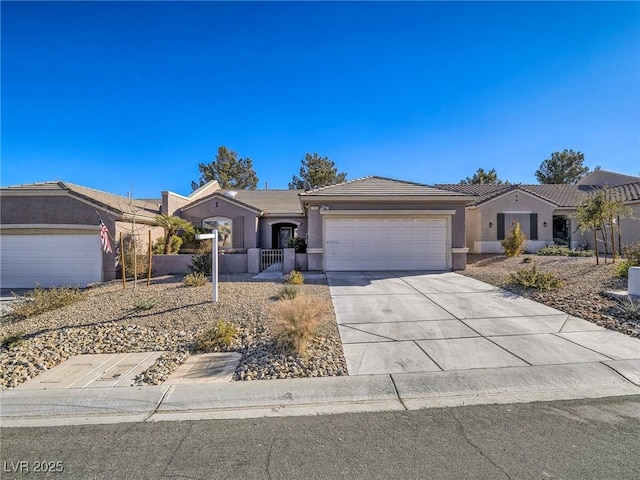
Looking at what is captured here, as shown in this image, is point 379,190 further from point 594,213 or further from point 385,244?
point 594,213

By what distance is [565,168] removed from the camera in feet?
127

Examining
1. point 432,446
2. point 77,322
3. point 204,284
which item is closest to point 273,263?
point 204,284

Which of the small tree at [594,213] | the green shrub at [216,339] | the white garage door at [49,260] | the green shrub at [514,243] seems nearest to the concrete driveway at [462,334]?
the green shrub at [216,339]

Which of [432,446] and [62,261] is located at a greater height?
[62,261]

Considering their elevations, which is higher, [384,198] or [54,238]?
[384,198]

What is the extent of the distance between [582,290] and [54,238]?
19.0 meters

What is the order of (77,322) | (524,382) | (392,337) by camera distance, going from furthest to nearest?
(77,322)
(392,337)
(524,382)

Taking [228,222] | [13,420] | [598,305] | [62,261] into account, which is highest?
[228,222]

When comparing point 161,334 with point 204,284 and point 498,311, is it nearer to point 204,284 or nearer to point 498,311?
point 204,284

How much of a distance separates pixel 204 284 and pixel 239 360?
5.85 meters

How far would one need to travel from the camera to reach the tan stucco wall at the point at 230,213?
1822cm

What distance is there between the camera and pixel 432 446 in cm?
295

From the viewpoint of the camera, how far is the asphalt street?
8.69 ft

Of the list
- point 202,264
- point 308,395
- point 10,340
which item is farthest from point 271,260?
point 308,395
